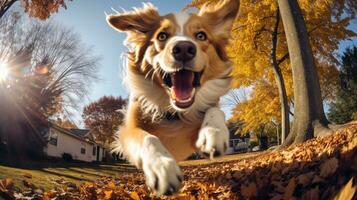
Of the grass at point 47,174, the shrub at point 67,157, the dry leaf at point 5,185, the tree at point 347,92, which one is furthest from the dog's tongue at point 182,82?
the shrub at point 67,157

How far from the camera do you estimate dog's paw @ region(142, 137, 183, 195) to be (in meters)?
2.95

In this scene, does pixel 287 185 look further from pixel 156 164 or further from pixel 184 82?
pixel 156 164

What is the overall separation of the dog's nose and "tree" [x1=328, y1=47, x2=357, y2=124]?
24595 mm

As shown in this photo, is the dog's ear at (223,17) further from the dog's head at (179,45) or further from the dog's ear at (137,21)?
the dog's ear at (137,21)

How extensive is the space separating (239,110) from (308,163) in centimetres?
1927

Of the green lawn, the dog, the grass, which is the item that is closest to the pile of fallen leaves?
the grass

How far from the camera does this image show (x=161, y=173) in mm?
3008

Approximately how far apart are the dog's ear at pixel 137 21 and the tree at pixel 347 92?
943 inches

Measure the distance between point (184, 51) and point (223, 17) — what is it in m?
1.38

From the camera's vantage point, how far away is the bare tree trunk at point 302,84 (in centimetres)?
892

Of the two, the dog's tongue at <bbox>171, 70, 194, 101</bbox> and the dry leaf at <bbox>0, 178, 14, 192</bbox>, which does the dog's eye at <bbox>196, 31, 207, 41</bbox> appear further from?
the dry leaf at <bbox>0, 178, 14, 192</bbox>

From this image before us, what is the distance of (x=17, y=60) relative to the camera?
26.8 metres

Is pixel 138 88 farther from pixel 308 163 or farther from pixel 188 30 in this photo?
pixel 308 163

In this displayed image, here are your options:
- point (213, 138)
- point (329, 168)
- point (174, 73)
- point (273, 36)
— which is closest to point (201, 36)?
point (174, 73)
